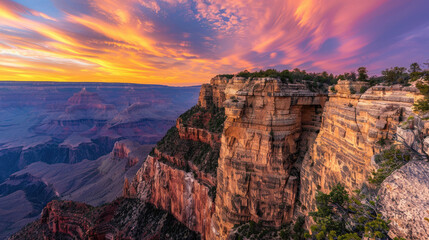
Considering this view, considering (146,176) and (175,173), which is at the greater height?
(175,173)

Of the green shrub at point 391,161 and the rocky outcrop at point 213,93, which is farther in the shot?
the rocky outcrop at point 213,93

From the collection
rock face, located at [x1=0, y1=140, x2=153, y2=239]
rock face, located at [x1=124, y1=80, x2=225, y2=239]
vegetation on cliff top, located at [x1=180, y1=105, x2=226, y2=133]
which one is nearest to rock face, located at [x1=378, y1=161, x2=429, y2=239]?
rock face, located at [x1=124, y1=80, x2=225, y2=239]

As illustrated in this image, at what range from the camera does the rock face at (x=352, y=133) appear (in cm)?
994

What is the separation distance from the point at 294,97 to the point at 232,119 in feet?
25.0

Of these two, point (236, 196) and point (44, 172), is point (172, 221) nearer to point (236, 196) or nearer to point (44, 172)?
point (236, 196)

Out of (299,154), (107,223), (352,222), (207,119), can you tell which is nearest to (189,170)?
(207,119)

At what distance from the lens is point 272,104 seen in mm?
20000

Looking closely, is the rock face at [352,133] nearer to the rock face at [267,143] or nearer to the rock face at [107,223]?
the rock face at [267,143]

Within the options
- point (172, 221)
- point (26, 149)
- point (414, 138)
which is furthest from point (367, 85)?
point (26, 149)

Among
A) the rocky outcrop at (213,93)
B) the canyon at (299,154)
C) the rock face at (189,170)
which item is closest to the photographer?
the canyon at (299,154)

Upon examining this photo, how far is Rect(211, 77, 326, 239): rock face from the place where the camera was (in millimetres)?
20219

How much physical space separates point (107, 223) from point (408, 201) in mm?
58031

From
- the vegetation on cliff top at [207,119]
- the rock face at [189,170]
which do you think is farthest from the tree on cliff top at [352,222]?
the vegetation on cliff top at [207,119]

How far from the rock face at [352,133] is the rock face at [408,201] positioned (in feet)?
14.1
